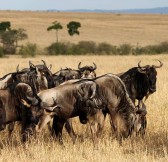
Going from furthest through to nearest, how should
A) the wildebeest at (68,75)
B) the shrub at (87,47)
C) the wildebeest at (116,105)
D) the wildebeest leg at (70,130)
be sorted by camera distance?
1. the shrub at (87,47)
2. the wildebeest at (68,75)
3. the wildebeest leg at (70,130)
4. the wildebeest at (116,105)

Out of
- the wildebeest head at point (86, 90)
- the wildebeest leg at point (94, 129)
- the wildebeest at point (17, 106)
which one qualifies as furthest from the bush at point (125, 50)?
the wildebeest at point (17, 106)

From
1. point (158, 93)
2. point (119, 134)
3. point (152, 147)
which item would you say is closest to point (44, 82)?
point (119, 134)

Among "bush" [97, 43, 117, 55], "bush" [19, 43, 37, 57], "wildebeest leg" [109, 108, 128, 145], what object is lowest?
"bush" [97, 43, 117, 55]

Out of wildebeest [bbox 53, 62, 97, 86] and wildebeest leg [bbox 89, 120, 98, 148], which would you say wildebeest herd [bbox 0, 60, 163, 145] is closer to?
wildebeest leg [bbox 89, 120, 98, 148]

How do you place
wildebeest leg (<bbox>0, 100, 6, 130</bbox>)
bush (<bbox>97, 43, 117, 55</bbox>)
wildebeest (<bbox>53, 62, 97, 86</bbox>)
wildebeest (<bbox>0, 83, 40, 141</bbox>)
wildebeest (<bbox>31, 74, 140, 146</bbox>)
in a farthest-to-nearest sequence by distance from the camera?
bush (<bbox>97, 43, 117, 55</bbox>) < wildebeest (<bbox>53, 62, 97, 86</bbox>) < wildebeest (<bbox>31, 74, 140, 146</bbox>) < wildebeest (<bbox>0, 83, 40, 141</bbox>) < wildebeest leg (<bbox>0, 100, 6, 130</bbox>)

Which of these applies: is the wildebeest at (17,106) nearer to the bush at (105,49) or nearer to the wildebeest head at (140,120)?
the wildebeest head at (140,120)

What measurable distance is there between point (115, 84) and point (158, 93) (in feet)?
20.7

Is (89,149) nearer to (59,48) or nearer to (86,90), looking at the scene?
(86,90)

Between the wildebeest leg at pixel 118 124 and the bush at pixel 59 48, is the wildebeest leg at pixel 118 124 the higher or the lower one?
the higher one

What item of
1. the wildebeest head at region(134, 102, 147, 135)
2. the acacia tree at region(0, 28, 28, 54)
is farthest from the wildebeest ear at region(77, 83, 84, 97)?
the acacia tree at region(0, 28, 28, 54)

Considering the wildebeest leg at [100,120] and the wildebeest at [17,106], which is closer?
the wildebeest at [17,106]

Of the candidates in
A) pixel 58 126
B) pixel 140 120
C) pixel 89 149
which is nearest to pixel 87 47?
pixel 140 120

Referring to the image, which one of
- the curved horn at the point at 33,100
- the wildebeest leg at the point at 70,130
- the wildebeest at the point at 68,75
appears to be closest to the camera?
the curved horn at the point at 33,100

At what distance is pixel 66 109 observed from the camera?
8.91 m
